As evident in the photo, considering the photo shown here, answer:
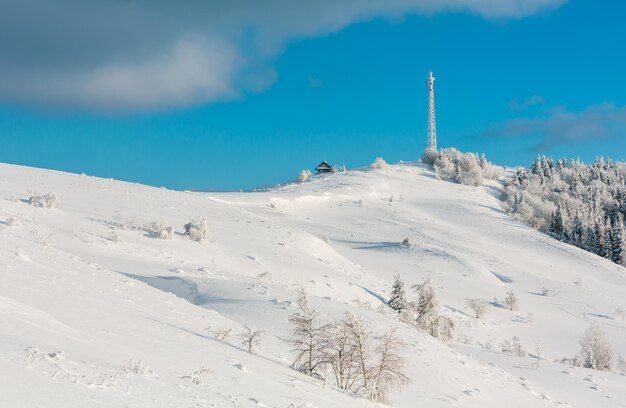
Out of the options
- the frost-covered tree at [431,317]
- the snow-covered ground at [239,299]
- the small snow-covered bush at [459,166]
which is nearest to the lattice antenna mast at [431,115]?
the small snow-covered bush at [459,166]

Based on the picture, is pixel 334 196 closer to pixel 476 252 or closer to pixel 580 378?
pixel 476 252

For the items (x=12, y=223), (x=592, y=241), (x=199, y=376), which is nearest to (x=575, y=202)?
(x=592, y=241)

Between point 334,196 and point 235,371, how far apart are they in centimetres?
6499

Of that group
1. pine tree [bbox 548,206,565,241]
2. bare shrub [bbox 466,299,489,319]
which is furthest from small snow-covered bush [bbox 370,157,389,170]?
bare shrub [bbox 466,299,489,319]

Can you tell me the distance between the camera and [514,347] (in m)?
30.5

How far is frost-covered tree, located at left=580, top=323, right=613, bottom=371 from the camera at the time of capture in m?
29.8

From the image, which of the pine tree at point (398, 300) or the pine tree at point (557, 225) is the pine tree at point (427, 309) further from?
Result: the pine tree at point (557, 225)

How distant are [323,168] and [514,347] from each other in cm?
7731

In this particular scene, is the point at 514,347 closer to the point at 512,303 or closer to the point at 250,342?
the point at 512,303

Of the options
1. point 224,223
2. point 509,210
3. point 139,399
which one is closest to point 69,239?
point 224,223

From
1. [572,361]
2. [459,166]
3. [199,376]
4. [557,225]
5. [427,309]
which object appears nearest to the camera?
[199,376]

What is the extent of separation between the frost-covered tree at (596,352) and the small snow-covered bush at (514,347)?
3.11 m

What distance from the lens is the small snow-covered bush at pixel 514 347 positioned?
1153 inches

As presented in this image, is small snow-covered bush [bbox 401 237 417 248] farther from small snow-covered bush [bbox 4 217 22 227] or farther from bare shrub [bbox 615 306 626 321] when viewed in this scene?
small snow-covered bush [bbox 4 217 22 227]
